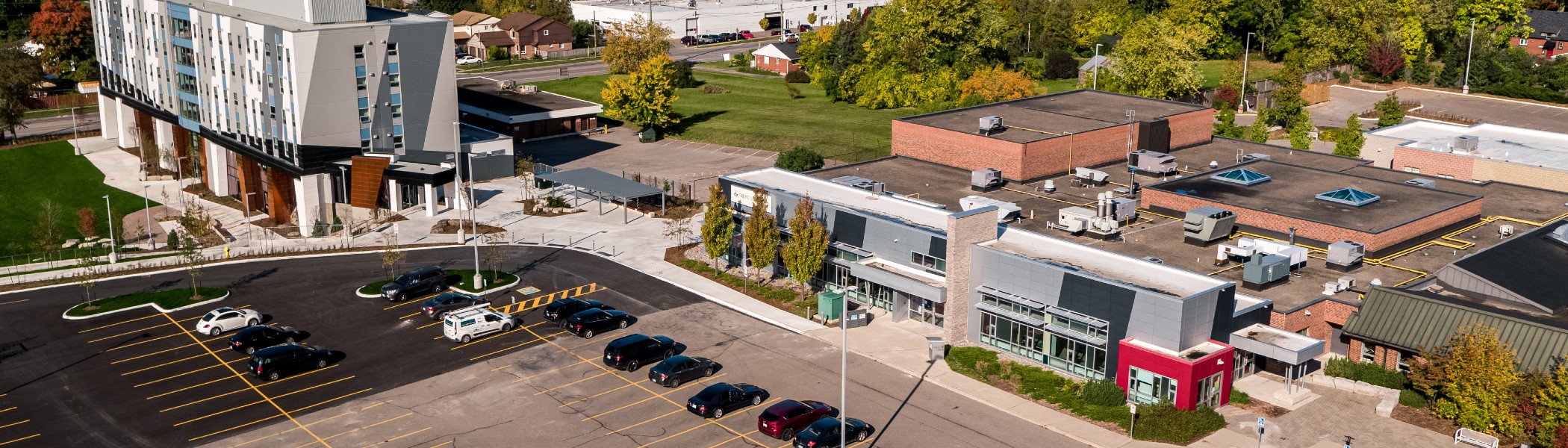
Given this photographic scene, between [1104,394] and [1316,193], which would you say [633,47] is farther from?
[1104,394]

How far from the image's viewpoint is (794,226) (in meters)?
65.6

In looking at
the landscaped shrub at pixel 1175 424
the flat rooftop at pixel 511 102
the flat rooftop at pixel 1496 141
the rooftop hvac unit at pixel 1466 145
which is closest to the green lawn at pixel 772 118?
the flat rooftop at pixel 511 102

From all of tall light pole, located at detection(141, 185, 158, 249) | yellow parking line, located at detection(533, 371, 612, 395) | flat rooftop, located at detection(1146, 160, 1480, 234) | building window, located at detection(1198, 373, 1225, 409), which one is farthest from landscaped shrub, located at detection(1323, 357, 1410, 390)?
tall light pole, located at detection(141, 185, 158, 249)

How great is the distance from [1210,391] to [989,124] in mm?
35360

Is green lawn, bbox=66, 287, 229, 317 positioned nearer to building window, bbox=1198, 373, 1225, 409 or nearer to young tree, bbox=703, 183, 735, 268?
young tree, bbox=703, 183, 735, 268

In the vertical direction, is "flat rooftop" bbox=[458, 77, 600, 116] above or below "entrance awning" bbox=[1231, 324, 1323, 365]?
above

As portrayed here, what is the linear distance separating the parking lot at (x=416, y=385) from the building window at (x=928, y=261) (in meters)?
7.14

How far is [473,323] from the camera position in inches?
2426

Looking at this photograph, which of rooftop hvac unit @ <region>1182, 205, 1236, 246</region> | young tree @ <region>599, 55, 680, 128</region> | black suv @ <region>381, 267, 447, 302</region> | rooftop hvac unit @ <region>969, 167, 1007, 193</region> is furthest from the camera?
young tree @ <region>599, 55, 680, 128</region>

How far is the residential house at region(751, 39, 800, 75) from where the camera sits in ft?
529

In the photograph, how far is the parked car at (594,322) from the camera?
6222 cm

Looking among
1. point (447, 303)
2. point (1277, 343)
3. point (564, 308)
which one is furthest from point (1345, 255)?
point (447, 303)

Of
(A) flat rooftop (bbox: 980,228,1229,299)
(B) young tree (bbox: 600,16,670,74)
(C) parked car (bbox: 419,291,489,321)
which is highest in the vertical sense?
(B) young tree (bbox: 600,16,670,74)

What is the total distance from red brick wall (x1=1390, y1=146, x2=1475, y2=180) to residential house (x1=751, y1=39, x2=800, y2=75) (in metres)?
83.7
